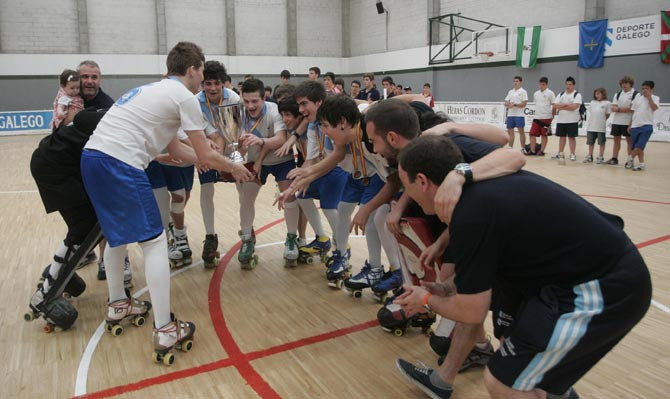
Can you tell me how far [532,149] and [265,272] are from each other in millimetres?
10640

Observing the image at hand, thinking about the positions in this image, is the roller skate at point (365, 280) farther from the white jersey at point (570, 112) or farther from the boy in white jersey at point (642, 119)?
the white jersey at point (570, 112)

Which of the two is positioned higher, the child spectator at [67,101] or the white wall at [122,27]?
the white wall at [122,27]

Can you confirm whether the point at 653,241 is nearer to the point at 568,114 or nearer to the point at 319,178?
the point at 319,178

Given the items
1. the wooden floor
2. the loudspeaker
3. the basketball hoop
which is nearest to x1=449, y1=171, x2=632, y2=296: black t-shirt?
the wooden floor

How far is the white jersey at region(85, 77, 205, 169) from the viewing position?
3.28 m

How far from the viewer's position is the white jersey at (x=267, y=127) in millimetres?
5141

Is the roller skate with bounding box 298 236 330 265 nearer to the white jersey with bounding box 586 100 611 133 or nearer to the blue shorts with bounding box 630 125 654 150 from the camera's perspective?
the blue shorts with bounding box 630 125 654 150

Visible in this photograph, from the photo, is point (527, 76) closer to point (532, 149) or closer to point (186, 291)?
point (532, 149)

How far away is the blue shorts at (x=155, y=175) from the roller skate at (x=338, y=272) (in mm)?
1936

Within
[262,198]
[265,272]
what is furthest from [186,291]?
[262,198]

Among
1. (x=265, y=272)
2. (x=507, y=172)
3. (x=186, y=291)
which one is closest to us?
(x=507, y=172)

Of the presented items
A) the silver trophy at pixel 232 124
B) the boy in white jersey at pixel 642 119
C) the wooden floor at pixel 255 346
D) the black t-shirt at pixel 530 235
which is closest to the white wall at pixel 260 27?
the boy in white jersey at pixel 642 119

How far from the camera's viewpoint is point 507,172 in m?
2.16

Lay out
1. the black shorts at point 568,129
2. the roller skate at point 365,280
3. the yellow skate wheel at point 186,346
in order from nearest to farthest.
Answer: the yellow skate wheel at point 186,346 → the roller skate at point 365,280 → the black shorts at point 568,129
